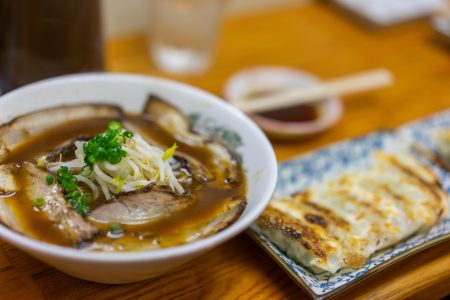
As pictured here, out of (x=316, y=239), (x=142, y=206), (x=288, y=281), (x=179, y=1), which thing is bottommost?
(x=288, y=281)

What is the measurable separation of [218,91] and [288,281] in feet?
3.24

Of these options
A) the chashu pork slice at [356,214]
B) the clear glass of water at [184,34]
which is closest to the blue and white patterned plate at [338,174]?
the chashu pork slice at [356,214]

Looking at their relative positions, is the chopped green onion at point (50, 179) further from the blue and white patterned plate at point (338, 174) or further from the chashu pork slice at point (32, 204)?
the blue and white patterned plate at point (338, 174)

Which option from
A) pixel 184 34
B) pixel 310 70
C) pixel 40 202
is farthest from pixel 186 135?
pixel 310 70

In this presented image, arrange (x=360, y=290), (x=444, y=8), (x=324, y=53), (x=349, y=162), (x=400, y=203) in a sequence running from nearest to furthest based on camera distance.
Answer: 1. (x=360, y=290)
2. (x=400, y=203)
3. (x=349, y=162)
4. (x=324, y=53)
5. (x=444, y=8)

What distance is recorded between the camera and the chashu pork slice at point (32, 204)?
107cm

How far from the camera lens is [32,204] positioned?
1140 mm

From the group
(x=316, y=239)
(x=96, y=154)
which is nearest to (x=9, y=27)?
(x=96, y=154)

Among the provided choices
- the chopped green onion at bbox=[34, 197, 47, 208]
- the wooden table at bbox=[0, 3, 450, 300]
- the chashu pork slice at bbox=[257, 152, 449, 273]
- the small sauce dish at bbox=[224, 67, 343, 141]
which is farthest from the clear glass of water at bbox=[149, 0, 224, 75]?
the chopped green onion at bbox=[34, 197, 47, 208]

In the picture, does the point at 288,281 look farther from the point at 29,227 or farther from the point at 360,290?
the point at 29,227

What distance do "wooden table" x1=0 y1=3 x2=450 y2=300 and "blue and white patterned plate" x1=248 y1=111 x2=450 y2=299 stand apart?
0.05 meters

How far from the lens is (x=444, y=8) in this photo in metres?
2.96

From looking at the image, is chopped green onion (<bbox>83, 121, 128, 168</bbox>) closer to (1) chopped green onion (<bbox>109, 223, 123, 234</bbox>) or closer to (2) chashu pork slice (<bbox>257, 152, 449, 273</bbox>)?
(1) chopped green onion (<bbox>109, 223, 123, 234</bbox>)

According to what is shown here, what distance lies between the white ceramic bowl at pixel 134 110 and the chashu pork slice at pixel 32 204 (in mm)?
71
